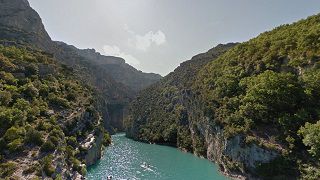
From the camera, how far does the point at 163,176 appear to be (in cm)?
7350

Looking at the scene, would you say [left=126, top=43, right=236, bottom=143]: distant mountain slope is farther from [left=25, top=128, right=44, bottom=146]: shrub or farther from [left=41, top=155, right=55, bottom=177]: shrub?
[left=41, top=155, right=55, bottom=177]: shrub

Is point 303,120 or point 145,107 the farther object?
point 145,107

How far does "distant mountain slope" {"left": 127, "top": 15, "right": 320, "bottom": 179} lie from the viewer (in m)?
61.1

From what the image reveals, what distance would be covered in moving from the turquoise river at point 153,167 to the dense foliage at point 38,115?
366 inches

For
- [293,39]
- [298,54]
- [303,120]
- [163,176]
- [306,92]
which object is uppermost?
[293,39]

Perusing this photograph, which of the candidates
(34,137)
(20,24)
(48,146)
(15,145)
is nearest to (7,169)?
(15,145)

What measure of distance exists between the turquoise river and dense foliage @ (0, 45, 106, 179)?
30.5ft

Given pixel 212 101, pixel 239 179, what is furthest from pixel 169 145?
pixel 239 179

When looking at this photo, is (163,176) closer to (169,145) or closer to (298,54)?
(298,54)

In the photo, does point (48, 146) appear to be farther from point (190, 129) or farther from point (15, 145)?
point (190, 129)

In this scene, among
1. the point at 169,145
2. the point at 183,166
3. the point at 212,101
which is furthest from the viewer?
the point at 169,145

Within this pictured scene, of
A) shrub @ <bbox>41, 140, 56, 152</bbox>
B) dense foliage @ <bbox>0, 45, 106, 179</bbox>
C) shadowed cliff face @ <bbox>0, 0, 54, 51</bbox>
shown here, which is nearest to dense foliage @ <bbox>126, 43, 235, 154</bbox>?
dense foliage @ <bbox>0, 45, 106, 179</bbox>

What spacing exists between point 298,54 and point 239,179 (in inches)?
1259

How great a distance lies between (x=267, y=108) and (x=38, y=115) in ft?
159
